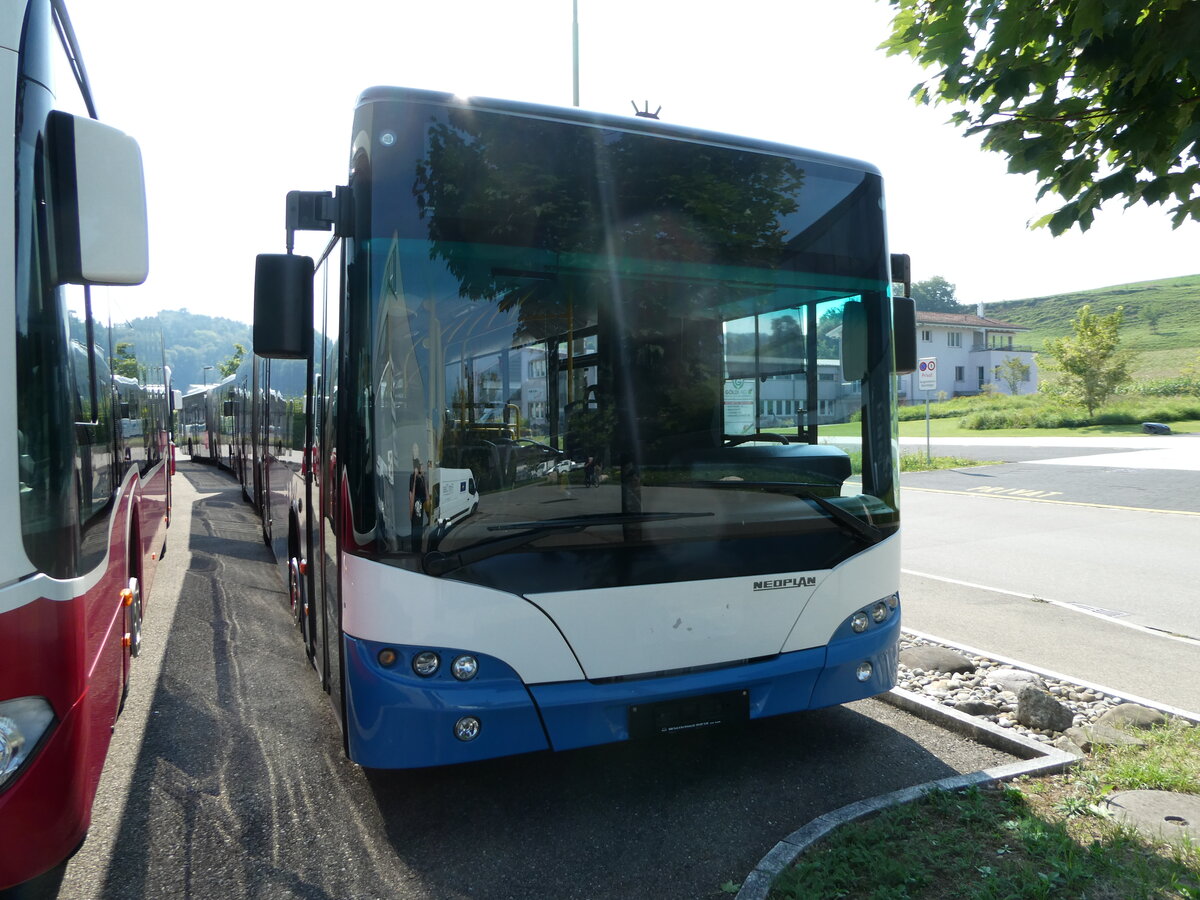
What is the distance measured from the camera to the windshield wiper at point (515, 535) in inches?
138

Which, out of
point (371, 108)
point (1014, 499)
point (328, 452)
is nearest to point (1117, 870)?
point (328, 452)

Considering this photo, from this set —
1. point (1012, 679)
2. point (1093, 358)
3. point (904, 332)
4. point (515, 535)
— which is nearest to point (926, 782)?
point (1012, 679)

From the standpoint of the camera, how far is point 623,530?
150 inches

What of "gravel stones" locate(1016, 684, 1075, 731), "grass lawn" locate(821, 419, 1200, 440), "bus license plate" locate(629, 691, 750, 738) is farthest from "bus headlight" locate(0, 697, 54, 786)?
"grass lawn" locate(821, 419, 1200, 440)

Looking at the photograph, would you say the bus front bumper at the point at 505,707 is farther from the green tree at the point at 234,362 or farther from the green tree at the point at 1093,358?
the green tree at the point at 1093,358

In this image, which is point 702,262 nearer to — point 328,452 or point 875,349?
point 875,349

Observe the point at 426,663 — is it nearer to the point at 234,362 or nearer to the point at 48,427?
the point at 48,427

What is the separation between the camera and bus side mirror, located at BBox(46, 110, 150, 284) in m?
2.73

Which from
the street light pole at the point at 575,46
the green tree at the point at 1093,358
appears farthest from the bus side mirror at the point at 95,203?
the green tree at the point at 1093,358

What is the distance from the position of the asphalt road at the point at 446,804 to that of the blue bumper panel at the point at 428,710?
16.9 inches

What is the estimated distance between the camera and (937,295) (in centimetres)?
14275

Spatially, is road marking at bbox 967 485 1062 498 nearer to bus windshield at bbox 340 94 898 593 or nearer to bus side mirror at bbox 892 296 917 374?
bus side mirror at bbox 892 296 917 374

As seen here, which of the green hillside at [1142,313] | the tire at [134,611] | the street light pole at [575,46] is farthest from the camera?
the green hillside at [1142,313]

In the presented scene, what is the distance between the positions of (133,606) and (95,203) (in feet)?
12.2
